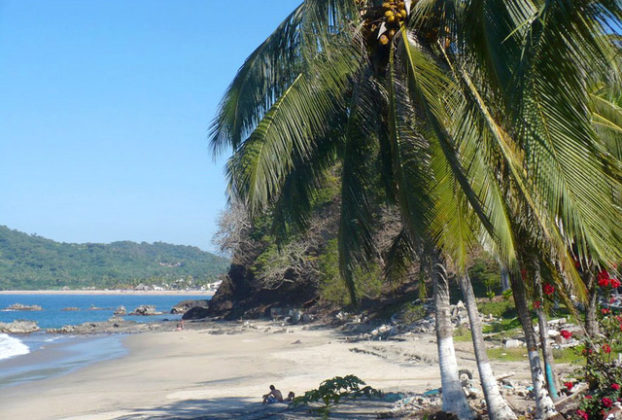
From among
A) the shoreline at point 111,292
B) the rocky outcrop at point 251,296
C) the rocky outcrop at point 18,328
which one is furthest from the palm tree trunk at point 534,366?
the shoreline at point 111,292

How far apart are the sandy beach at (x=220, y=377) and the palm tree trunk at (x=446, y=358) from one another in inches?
84.2

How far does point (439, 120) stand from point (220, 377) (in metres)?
14.3

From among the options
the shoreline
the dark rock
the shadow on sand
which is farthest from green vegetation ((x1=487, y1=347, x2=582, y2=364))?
the shoreline

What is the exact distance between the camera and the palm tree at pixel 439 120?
15.3ft

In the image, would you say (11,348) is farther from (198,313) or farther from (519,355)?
(519,355)

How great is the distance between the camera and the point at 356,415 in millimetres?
10242

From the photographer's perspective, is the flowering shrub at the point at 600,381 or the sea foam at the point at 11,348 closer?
the flowering shrub at the point at 600,381

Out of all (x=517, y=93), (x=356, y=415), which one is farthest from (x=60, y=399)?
(x=517, y=93)

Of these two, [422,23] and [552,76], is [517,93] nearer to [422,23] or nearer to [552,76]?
[552,76]

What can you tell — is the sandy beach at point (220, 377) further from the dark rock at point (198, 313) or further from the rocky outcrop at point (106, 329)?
the dark rock at point (198, 313)

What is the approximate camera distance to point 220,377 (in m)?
19.2

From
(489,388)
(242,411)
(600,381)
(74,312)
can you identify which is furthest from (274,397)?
(74,312)

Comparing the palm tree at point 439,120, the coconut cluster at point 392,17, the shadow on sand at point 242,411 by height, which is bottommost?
the shadow on sand at point 242,411

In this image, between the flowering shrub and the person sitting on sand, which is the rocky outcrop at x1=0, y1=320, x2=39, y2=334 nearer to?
the person sitting on sand
